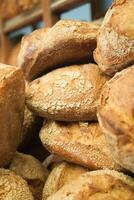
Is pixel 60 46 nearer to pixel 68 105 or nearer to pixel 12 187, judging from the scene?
pixel 68 105

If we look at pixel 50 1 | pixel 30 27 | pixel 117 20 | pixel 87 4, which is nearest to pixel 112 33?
pixel 117 20

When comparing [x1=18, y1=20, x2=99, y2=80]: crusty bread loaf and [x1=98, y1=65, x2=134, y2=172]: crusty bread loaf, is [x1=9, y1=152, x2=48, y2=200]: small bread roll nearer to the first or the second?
[x1=18, y1=20, x2=99, y2=80]: crusty bread loaf

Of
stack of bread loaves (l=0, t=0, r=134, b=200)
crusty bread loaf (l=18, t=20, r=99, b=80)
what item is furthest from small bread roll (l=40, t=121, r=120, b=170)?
crusty bread loaf (l=18, t=20, r=99, b=80)

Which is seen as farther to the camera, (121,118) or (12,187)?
(12,187)

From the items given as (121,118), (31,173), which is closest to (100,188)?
(121,118)

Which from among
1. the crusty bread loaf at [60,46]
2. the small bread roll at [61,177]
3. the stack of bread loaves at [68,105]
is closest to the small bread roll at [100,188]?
the stack of bread loaves at [68,105]

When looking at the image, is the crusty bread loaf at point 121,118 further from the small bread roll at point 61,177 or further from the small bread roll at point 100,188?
the small bread roll at point 61,177
